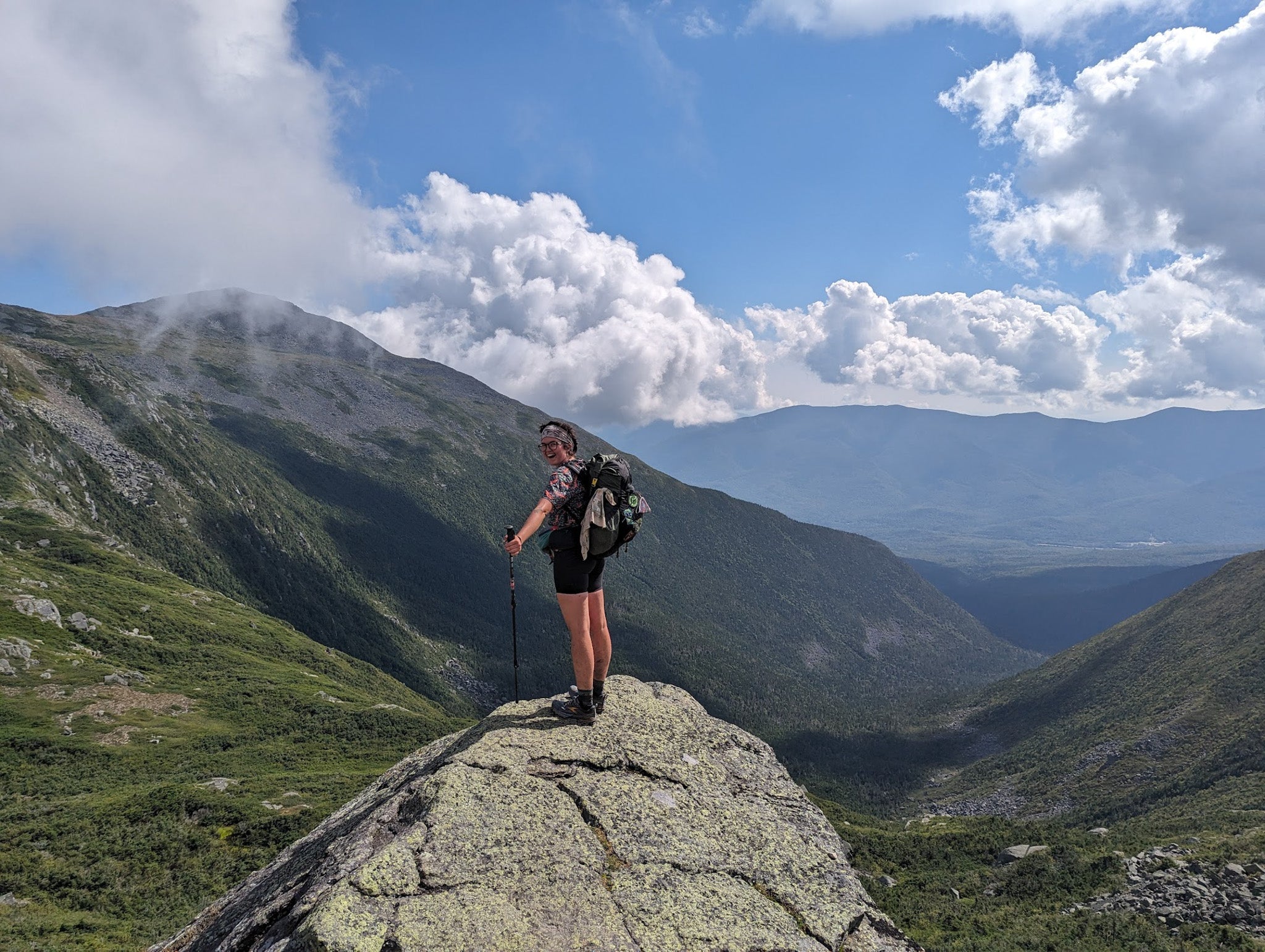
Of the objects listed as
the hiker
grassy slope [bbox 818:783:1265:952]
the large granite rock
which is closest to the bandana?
the hiker

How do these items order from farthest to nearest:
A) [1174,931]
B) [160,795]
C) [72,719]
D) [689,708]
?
[72,719] → [160,795] → [1174,931] → [689,708]

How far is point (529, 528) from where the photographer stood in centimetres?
995

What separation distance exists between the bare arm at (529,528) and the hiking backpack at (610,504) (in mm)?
734

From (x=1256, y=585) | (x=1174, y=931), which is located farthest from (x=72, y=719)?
(x=1256, y=585)

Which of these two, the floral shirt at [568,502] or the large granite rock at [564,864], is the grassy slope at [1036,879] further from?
the floral shirt at [568,502]

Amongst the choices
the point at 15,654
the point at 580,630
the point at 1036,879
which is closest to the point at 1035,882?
the point at 1036,879

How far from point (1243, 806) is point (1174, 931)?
189 ft

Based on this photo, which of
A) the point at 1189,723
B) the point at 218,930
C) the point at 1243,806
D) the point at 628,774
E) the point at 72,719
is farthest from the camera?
the point at 1189,723

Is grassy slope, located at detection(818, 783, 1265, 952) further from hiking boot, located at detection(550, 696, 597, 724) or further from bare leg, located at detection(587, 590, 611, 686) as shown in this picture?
bare leg, located at detection(587, 590, 611, 686)

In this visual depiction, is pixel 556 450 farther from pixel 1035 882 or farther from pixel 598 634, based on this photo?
pixel 1035 882

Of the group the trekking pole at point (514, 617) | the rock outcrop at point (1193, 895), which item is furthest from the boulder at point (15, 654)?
the rock outcrop at point (1193, 895)

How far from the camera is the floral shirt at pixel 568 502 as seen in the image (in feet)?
35.0

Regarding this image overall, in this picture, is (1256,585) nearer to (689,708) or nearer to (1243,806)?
(1243,806)

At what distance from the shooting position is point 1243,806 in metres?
71.9
